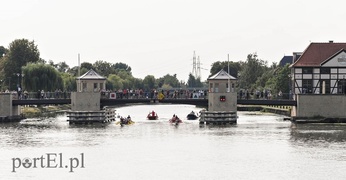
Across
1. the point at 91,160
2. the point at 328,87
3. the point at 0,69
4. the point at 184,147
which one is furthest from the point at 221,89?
the point at 0,69

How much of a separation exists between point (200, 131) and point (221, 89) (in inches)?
665

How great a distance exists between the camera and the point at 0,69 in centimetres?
17500

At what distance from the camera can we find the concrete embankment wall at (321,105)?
4173 inches

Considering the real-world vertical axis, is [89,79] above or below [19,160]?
above

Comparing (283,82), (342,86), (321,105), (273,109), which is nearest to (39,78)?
(273,109)

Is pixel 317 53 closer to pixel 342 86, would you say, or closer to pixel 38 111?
pixel 342 86

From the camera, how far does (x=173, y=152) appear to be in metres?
70.6

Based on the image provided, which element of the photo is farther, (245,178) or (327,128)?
(327,128)

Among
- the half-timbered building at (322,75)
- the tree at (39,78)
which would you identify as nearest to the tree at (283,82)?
the half-timbered building at (322,75)

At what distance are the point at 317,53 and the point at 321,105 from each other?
11.8 metres

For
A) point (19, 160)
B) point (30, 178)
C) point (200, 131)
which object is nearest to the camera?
point (30, 178)

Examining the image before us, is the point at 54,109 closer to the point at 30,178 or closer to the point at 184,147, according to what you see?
the point at 184,147

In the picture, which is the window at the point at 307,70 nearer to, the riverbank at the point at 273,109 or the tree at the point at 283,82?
the riverbank at the point at 273,109

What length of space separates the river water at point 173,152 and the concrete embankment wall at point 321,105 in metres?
7.21
